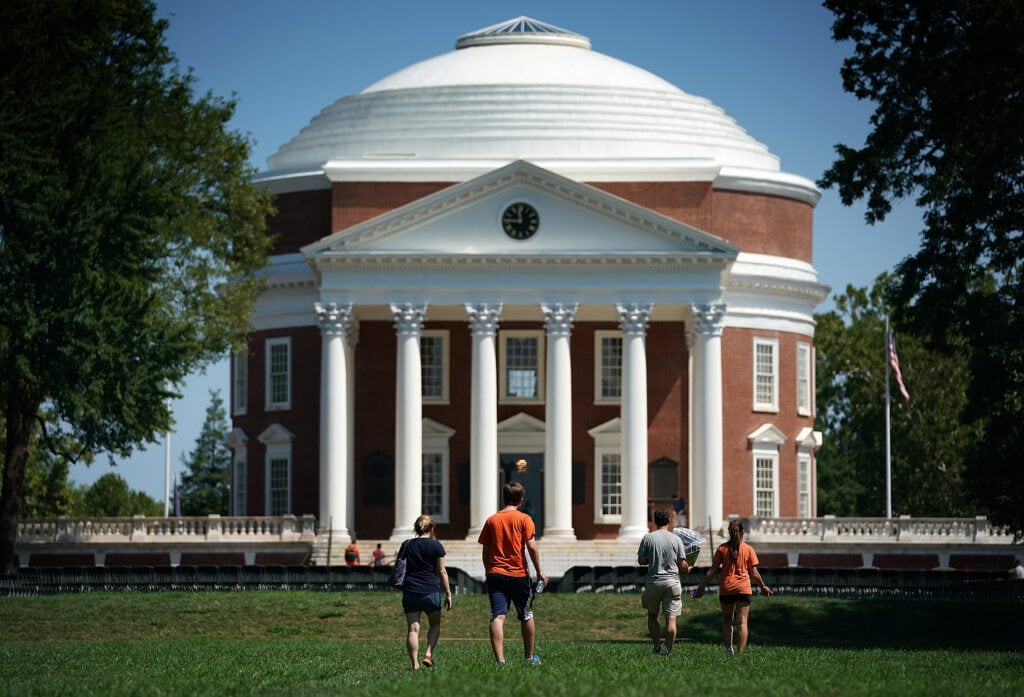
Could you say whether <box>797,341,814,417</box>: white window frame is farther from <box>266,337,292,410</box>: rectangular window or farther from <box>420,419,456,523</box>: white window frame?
Answer: <box>266,337,292,410</box>: rectangular window

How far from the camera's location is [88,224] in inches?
2068

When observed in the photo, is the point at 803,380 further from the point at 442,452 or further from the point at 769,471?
the point at 442,452

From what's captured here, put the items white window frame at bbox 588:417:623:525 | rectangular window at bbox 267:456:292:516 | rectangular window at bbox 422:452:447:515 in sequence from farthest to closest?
rectangular window at bbox 267:456:292:516
rectangular window at bbox 422:452:447:515
white window frame at bbox 588:417:623:525

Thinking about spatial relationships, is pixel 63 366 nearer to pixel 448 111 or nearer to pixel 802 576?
pixel 802 576

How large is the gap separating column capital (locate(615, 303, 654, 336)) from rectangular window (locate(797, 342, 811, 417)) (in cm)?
1091

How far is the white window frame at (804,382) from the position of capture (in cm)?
7875

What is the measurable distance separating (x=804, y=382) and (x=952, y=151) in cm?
3661

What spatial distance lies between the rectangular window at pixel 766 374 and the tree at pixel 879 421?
51.7ft

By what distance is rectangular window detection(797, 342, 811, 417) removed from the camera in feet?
258

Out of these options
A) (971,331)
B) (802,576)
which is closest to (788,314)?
(802,576)

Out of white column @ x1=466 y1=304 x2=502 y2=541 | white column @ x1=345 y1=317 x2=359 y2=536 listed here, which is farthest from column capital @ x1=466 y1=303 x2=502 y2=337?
white column @ x1=345 y1=317 x2=359 y2=536

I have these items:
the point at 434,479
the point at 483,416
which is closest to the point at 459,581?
the point at 483,416

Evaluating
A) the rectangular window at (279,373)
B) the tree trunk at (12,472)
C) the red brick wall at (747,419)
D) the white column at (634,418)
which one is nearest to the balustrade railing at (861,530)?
the white column at (634,418)

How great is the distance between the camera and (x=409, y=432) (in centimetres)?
6975
